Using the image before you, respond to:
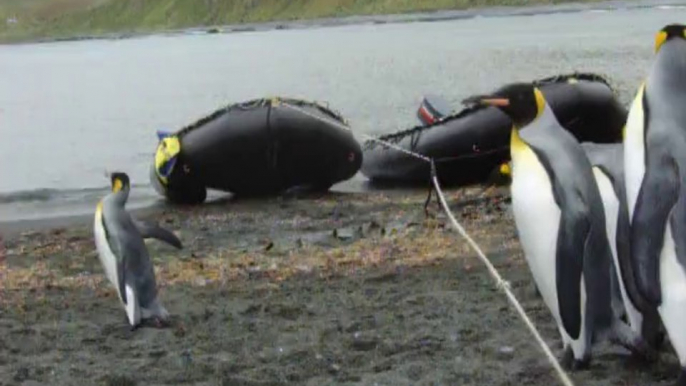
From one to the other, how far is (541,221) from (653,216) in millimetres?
739

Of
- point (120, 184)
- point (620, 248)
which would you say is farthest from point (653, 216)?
point (120, 184)

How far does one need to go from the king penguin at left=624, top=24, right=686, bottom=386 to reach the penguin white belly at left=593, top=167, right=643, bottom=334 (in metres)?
0.56

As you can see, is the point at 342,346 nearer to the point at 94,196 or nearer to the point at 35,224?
the point at 35,224

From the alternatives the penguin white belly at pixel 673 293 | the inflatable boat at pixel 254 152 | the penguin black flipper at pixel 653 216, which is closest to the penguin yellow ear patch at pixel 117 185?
the penguin black flipper at pixel 653 216

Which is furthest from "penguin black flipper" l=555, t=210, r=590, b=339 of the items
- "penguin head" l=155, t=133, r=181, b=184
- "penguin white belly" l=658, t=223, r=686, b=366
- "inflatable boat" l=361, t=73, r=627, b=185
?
Answer: "penguin head" l=155, t=133, r=181, b=184

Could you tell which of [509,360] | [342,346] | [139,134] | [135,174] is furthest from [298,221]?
[139,134]

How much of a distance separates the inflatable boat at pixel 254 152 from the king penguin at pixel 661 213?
962 cm

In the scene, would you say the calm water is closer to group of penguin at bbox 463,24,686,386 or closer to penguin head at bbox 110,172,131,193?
penguin head at bbox 110,172,131,193

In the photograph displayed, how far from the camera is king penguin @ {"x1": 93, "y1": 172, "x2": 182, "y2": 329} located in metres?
7.71

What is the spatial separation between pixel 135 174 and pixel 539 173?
1534 cm

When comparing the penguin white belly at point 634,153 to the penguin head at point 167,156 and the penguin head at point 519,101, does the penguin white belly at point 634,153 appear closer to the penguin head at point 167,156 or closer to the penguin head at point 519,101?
the penguin head at point 519,101

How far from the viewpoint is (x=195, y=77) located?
59.6 m

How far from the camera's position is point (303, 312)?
7648 mm

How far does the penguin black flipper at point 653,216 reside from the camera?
5020mm
